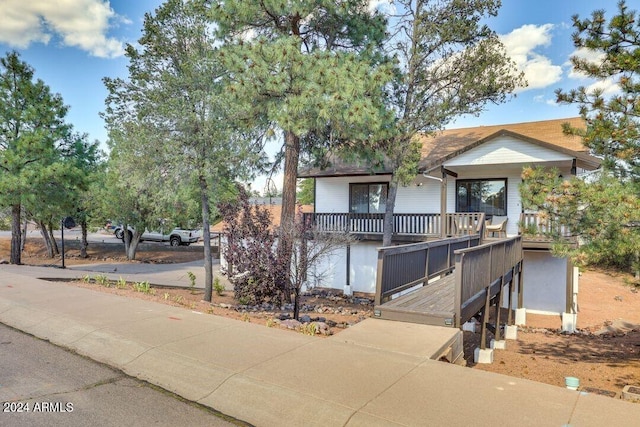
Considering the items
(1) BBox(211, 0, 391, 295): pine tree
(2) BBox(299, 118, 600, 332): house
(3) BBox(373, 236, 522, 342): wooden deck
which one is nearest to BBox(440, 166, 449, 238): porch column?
(2) BBox(299, 118, 600, 332): house

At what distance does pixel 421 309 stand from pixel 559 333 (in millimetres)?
8837

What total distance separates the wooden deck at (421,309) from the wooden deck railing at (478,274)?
24cm

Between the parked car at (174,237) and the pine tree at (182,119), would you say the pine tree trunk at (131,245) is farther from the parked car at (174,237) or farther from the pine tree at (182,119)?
the pine tree at (182,119)

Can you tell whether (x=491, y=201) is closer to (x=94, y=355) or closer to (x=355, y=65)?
(x=355, y=65)

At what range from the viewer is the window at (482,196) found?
16.9 metres

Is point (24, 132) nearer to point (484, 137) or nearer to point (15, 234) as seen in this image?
point (15, 234)

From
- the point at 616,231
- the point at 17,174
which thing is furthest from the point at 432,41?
the point at 17,174

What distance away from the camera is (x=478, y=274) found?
7.67 m

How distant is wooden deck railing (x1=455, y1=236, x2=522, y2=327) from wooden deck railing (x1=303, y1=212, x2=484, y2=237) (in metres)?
4.17

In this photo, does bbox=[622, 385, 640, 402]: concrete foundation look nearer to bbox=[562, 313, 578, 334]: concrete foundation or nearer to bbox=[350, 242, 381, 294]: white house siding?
bbox=[562, 313, 578, 334]: concrete foundation

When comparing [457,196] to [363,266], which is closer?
[457,196]

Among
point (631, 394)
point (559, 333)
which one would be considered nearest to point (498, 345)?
point (559, 333)

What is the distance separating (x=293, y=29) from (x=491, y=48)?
22.8 ft

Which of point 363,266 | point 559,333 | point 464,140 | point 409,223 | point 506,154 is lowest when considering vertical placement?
point 559,333
